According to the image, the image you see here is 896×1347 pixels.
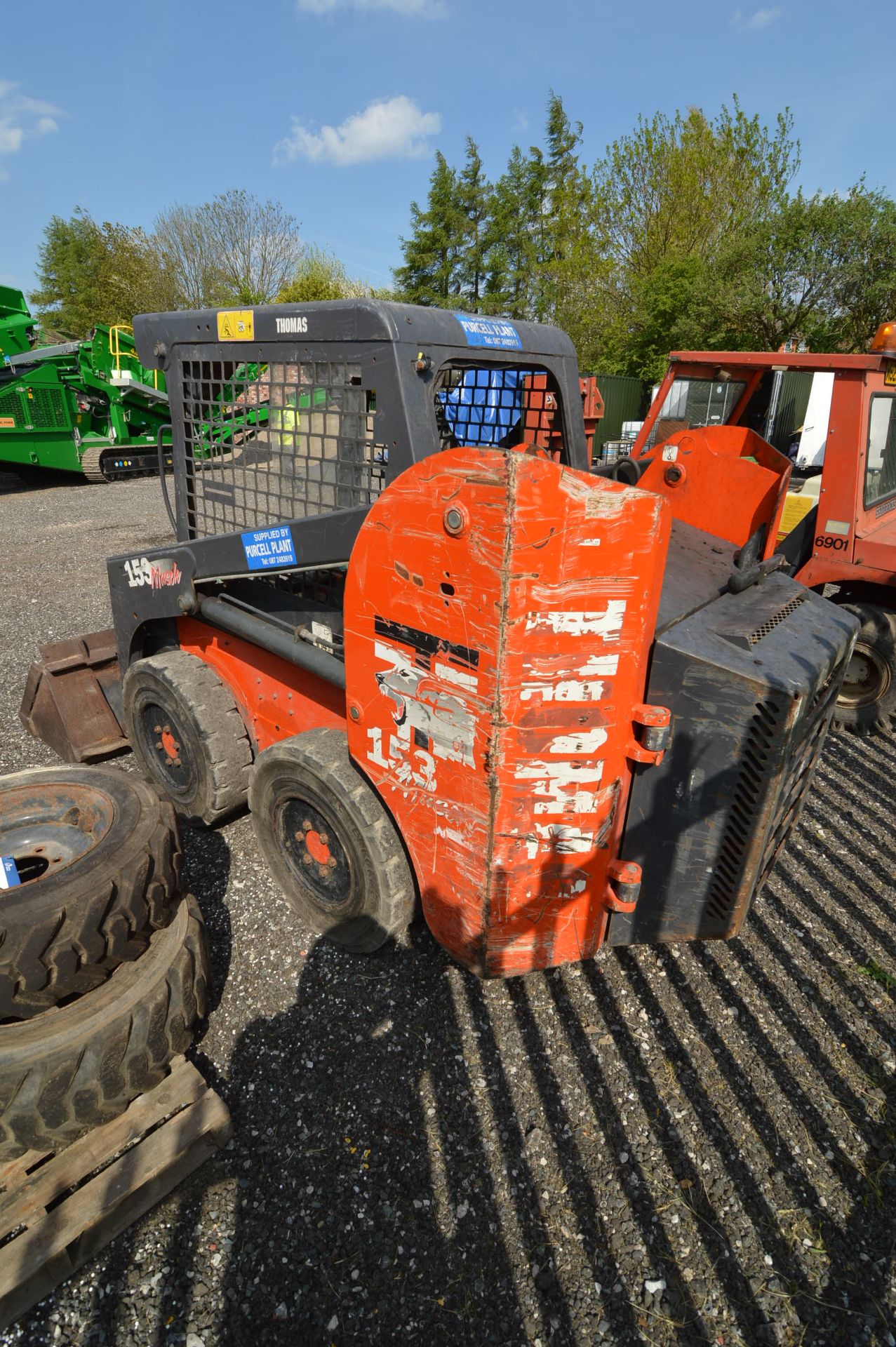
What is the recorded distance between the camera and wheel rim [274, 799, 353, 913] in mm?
2684

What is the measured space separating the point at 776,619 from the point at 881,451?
3.44m

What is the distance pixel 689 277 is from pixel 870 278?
15.1 feet

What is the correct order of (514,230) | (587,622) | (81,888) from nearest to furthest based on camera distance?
1. (587,622)
2. (81,888)
3. (514,230)

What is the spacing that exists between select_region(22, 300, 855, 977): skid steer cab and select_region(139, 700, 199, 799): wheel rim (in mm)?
102

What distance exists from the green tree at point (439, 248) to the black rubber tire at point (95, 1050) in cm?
3048

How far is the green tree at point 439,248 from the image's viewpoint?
2814 cm

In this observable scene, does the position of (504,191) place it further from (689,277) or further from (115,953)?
(115,953)

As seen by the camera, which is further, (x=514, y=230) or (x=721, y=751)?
(x=514, y=230)

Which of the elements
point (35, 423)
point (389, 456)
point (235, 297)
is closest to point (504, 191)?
point (235, 297)

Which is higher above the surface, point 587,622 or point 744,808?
point 587,622

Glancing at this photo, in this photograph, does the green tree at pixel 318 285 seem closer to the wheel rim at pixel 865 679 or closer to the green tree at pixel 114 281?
the green tree at pixel 114 281

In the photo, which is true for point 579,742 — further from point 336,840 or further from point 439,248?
point 439,248

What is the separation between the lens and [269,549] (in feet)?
8.68

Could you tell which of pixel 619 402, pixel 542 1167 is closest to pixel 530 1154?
pixel 542 1167
